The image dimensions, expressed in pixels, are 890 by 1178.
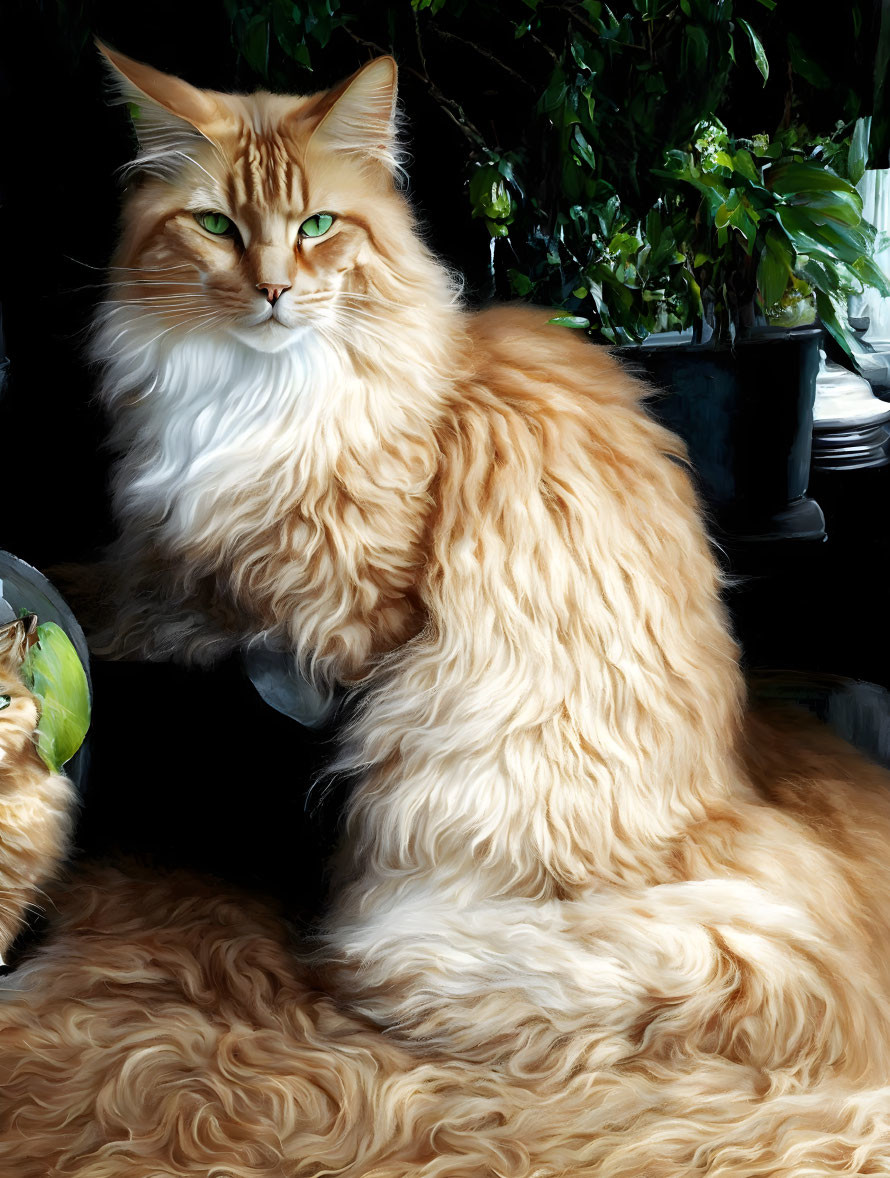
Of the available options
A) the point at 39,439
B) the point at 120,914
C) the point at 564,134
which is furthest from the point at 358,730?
the point at 564,134

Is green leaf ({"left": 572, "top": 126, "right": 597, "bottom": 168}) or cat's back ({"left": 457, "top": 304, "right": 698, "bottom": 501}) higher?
green leaf ({"left": 572, "top": 126, "right": 597, "bottom": 168})

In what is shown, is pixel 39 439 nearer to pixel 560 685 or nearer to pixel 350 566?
pixel 350 566

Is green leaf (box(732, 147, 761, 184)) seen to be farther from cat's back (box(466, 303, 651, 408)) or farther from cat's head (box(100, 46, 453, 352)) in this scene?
cat's head (box(100, 46, 453, 352))

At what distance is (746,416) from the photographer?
1.08 metres

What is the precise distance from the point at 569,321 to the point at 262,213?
1.02ft

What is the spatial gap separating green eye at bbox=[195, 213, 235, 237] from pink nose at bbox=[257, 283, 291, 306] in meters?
0.07

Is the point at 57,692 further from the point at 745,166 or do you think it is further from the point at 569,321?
the point at 745,166

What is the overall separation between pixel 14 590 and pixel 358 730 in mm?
325

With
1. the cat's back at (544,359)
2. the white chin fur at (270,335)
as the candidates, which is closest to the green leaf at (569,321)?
the cat's back at (544,359)

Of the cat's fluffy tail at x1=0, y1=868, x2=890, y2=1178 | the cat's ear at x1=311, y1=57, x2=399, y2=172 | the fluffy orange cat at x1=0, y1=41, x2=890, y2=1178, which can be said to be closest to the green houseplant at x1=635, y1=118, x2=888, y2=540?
the fluffy orange cat at x1=0, y1=41, x2=890, y2=1178

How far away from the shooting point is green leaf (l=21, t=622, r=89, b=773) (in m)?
0.88

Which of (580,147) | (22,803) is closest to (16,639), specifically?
(22,803)

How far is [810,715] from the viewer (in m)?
1.13

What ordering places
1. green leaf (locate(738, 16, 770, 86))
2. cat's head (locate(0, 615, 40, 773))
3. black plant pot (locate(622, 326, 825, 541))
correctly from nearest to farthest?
cat's head (locate(0, 615, 40, 773)) → green leaf (locate(738, 16, 770, 86)) → black plant pot (locate(622, 326, 825, 541))
